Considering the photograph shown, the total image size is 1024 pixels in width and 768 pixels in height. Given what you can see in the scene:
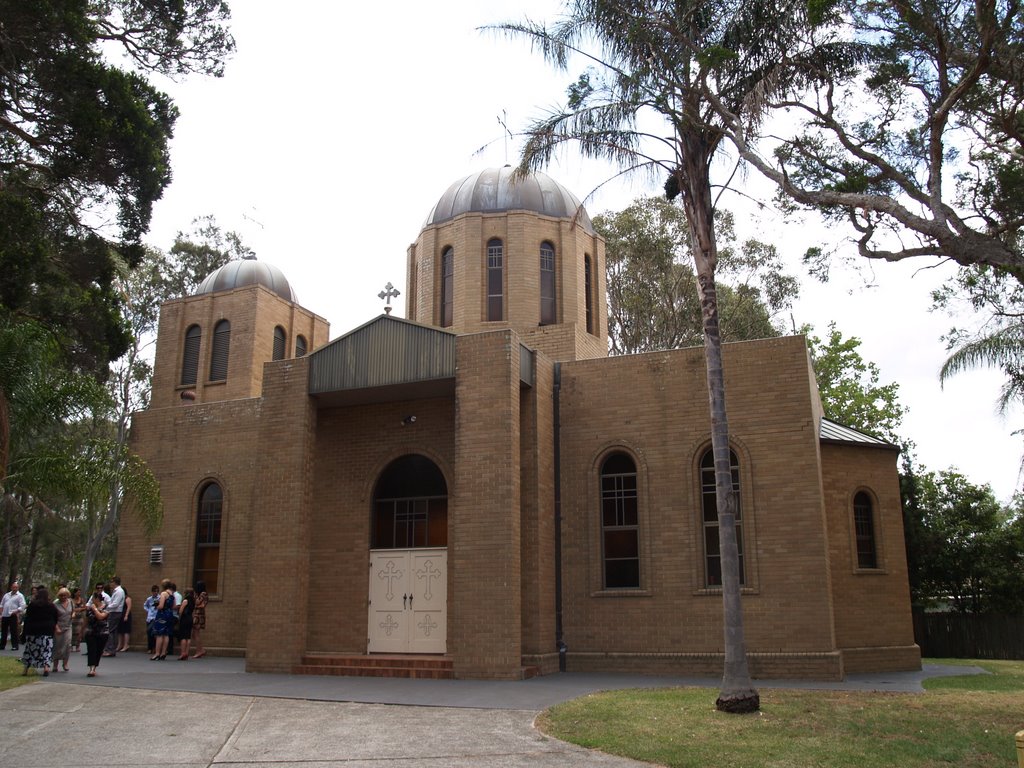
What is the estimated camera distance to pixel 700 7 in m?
13.6

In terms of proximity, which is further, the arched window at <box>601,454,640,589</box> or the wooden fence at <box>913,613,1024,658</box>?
the wooden fence at <box>913,613,1024,658</box>

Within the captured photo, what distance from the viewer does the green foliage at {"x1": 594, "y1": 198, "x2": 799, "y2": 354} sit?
33.9m

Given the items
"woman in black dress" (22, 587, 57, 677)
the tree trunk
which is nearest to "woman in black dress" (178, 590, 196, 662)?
"woman in black dress" (22, 587, 57, 677)

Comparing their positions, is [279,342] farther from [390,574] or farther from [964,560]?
[964,560]

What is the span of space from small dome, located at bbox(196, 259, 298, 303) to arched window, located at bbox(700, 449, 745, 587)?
15.6 metres

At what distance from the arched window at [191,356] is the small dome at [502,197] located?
27.3 feet

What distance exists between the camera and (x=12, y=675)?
47.3 ft

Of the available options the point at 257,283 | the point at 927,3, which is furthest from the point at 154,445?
the point at 927,3

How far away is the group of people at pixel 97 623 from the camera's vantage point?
1451cm

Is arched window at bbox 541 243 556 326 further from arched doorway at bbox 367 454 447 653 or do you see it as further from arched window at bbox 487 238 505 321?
arched doorway at bbox 367 454 447 653

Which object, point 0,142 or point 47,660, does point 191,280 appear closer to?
point 0,142

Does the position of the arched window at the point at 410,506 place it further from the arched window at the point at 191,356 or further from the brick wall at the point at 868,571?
the arched window at the point at 191,356

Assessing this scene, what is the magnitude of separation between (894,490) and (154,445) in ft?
57.6

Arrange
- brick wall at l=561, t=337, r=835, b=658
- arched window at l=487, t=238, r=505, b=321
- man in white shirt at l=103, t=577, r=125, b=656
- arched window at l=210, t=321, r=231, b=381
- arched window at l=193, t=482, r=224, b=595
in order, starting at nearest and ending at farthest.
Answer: brick wall at l=561, t=337, r=835, b=658 → man in white shirt at l=103, t=577, r=125, b=656 → arched window at l=193, t=482, r=224, b=595 → arched window at l=487, t=238, r=505, b=321 → arched window at l=210, t=321, r=231, b=381
